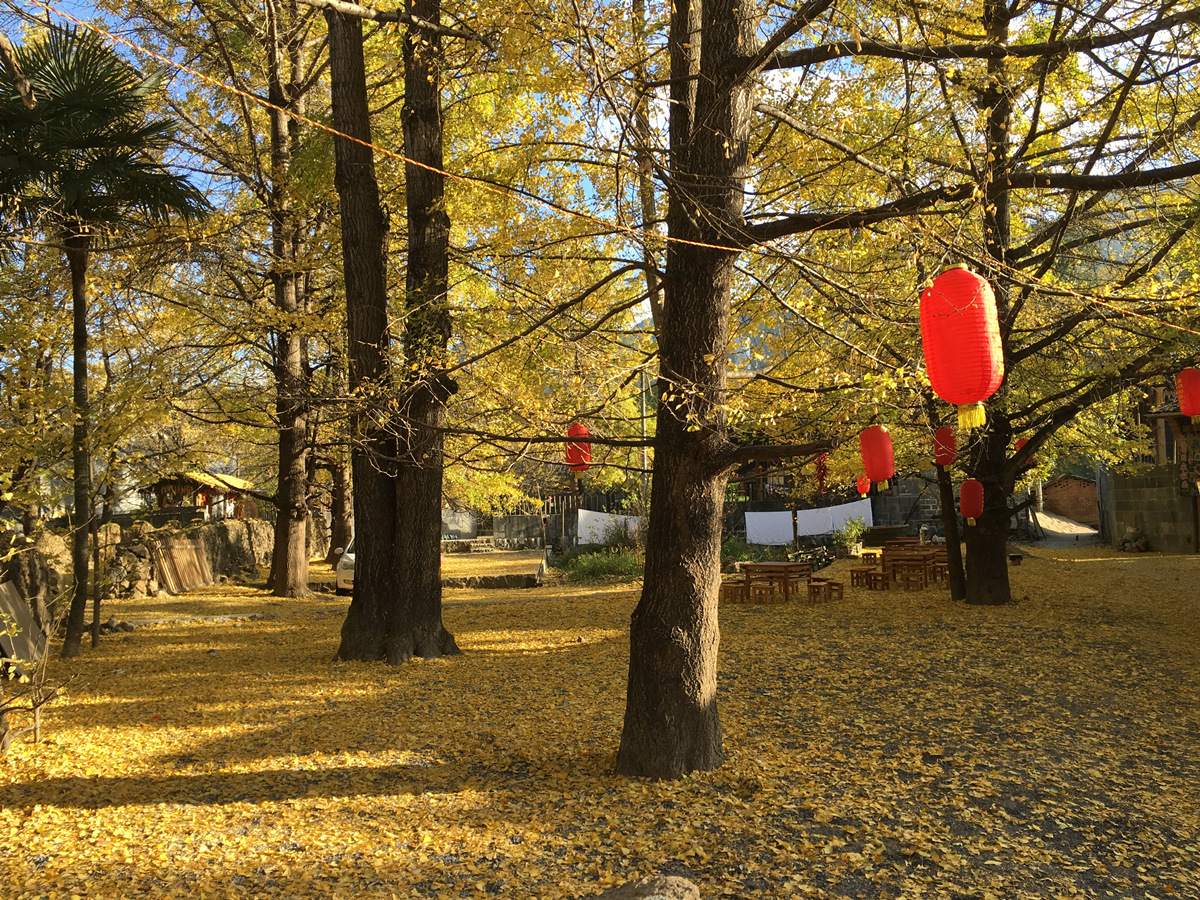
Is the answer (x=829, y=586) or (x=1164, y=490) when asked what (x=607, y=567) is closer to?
(x=829, y=586)

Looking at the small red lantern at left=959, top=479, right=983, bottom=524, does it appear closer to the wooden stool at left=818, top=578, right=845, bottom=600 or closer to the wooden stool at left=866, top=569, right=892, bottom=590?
the wooden stool at left=818, top=578, right=845, bottom=600

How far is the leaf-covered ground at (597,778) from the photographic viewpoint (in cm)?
354

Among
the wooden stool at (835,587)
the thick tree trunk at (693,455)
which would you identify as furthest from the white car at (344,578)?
the thick tree trunk at (693,455)

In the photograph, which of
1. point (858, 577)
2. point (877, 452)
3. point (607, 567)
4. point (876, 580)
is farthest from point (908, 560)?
point (877, 452)

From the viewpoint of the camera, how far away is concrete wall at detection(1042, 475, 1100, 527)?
28.4 m

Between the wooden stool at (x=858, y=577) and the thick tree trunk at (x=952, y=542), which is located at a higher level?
the thick tree trunk at (x=952, y=542)

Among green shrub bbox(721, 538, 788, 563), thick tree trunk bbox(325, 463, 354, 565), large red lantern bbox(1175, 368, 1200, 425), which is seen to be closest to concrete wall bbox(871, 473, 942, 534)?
green shrub bbox(721, 538, 788, 563)

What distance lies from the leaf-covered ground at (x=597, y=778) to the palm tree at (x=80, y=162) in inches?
93.3

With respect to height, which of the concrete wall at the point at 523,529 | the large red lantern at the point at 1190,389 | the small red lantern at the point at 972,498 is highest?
the large red lantern at the point at 1190,389

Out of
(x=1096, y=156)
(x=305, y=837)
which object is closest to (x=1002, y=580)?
(x=1096, y=156)

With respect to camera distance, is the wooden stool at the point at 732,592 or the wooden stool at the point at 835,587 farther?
the wooden stool at the point at 732,592

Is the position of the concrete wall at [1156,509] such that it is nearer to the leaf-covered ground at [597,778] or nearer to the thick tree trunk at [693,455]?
the leaf-covered ground at [597,778]

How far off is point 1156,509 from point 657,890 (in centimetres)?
1981

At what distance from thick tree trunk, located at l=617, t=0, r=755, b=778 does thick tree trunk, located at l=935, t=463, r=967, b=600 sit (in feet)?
24.3
